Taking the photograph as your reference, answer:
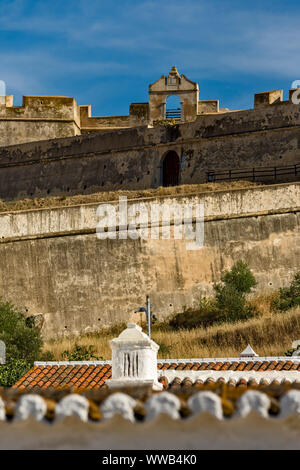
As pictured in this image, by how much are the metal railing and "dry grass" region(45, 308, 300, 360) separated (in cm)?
724

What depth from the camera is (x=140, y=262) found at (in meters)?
28.7

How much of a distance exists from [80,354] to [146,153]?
12.8 meters

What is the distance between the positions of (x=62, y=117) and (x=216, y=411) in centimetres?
3718

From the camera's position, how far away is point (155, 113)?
41.9 meters

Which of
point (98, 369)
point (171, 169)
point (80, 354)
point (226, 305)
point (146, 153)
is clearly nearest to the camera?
point (98, 369)

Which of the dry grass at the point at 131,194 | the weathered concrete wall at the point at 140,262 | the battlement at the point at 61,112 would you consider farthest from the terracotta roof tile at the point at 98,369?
the battlement at the point at 61,112

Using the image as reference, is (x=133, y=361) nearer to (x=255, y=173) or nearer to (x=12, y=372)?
(x=12, y=372)

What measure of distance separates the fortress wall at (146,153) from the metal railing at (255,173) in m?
0.21

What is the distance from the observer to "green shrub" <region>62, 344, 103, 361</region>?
23.8 meters

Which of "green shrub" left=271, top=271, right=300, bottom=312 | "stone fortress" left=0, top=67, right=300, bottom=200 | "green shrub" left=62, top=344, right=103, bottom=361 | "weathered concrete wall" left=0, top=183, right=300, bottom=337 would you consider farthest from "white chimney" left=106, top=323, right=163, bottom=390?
"stone fortress" left=0, top=67, right=300, bottom=200

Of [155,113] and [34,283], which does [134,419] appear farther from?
[155,113]

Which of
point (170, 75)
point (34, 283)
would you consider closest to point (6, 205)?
point (34, 283)

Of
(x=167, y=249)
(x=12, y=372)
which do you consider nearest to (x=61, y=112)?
(x=167, y=249)

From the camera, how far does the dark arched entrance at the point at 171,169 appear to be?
118 ft
